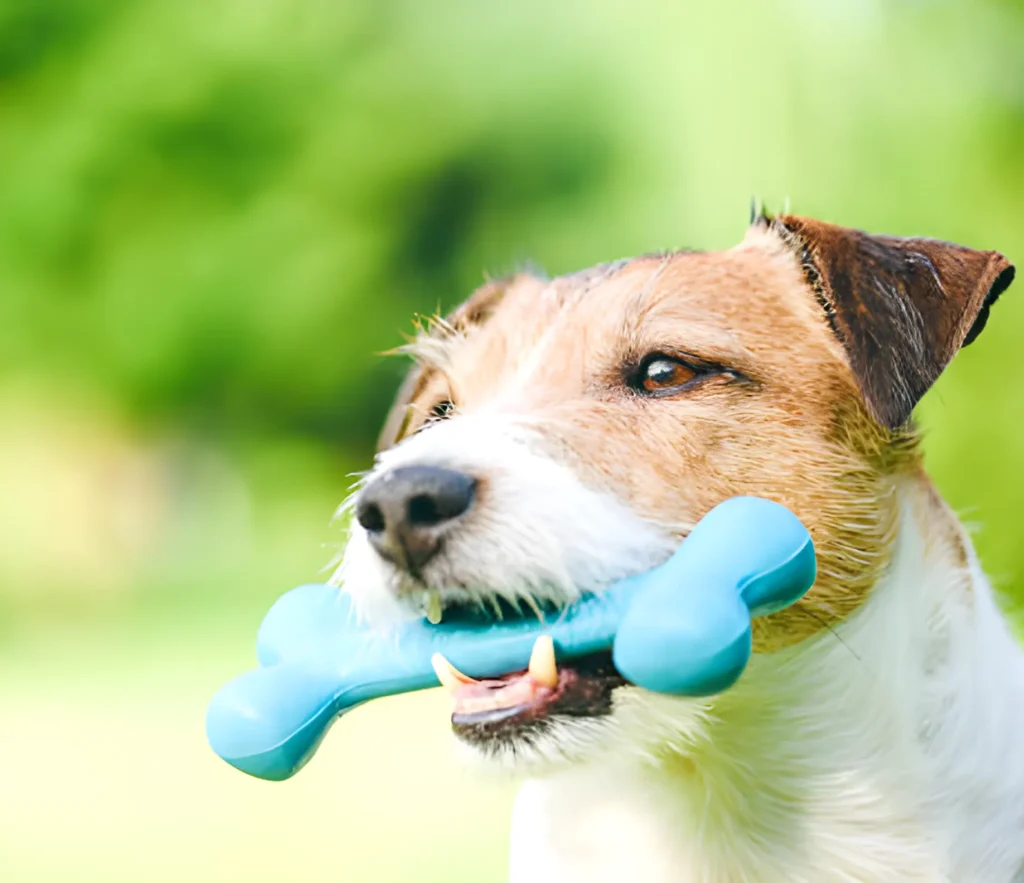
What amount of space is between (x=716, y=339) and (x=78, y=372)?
30.9 ft

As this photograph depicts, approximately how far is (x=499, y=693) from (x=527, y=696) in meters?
0.05

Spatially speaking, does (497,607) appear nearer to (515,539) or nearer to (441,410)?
(515,539)

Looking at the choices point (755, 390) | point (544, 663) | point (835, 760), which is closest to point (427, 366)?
point (755, 390)

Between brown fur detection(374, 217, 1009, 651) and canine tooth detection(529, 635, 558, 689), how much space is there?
299mm

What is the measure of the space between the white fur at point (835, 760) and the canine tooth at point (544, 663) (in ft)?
0.61

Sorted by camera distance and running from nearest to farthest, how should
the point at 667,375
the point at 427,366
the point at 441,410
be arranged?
the point at 667,375 < the point at 441,410 < the point at 427,366

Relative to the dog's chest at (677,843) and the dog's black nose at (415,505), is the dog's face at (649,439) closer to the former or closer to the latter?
the dog's black nose at (415,505)

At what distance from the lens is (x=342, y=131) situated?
35.3 feet

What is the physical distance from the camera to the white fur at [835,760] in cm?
210

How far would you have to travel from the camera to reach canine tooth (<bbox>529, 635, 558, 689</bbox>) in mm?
1806

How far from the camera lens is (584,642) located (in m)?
1.84

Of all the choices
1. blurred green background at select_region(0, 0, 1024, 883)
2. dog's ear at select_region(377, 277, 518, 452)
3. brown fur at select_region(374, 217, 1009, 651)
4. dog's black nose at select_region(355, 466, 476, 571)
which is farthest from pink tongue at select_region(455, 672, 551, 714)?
blurred green background at select_region(0, 0, 1024, 883)

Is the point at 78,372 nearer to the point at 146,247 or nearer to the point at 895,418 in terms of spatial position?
the point at 146,247

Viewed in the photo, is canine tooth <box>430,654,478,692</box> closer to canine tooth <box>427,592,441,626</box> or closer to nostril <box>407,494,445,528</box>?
canine tooth <box>427,592,441,626</box>
